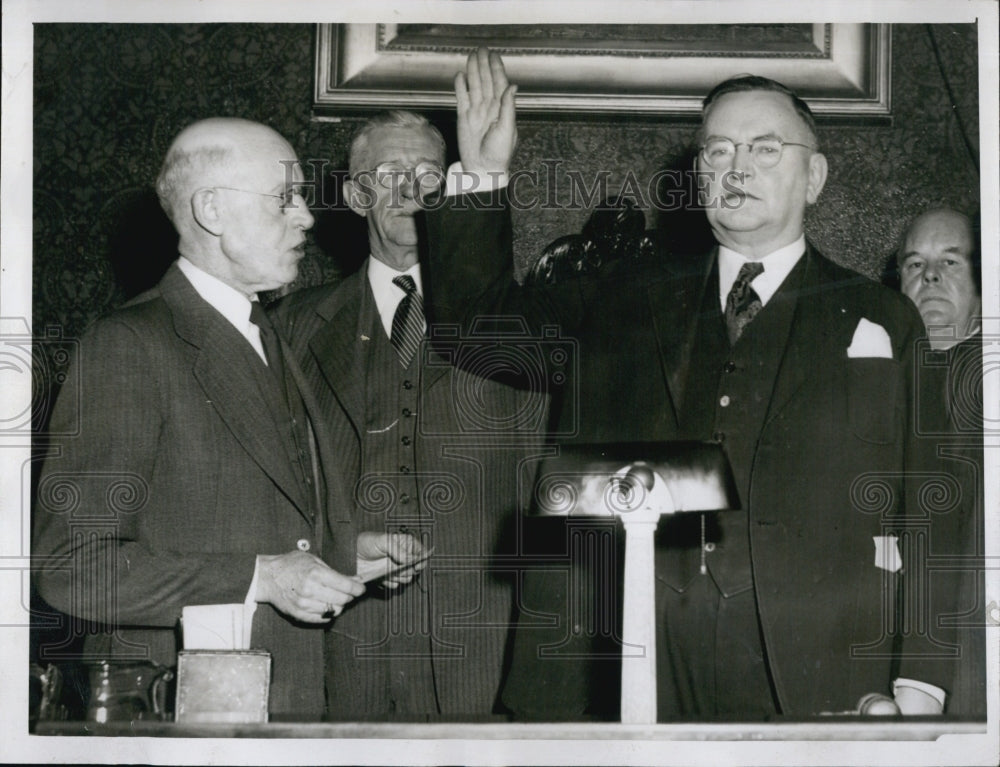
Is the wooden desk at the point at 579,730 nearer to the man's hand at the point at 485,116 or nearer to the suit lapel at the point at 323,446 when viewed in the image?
the suit lapel at the point at 323,446

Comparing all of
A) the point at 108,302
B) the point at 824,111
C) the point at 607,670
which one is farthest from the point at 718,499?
the point at 108,302

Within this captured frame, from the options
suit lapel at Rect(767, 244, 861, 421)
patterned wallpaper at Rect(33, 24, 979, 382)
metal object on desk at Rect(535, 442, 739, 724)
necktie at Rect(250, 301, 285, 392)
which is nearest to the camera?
metal object on desk at Rect(535, 442, 739, 724)

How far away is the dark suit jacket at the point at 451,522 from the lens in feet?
11.0

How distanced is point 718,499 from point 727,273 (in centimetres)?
63

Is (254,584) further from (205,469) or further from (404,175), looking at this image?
(404,175)

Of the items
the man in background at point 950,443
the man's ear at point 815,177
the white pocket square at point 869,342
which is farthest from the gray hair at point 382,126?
the man in background at point 950,443

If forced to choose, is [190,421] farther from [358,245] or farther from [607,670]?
[607,670]

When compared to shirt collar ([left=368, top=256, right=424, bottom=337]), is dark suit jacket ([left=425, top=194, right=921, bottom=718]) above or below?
below

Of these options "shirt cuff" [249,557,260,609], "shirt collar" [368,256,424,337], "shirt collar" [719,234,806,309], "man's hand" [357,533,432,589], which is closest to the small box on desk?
"shirt cuff" [249,557,260,609]

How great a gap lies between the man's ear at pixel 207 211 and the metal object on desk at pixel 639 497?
40.6 inches

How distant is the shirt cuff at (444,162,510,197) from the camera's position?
343cm

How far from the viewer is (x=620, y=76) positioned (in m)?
3.61

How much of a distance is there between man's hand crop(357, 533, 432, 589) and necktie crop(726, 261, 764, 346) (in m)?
0.93

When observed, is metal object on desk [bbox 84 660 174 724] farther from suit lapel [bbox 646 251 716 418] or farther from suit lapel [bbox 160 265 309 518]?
suit lapel [bbox 646 251 716 418]
